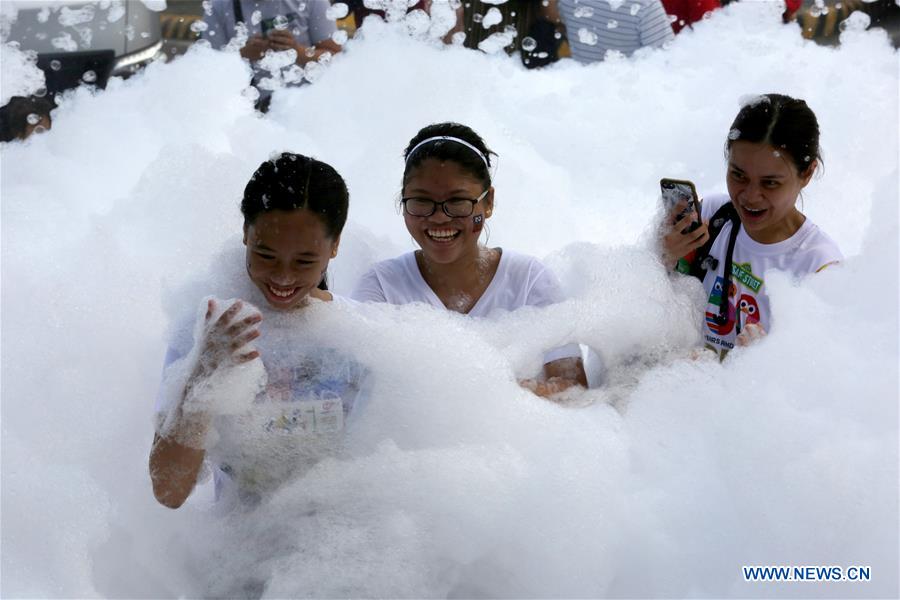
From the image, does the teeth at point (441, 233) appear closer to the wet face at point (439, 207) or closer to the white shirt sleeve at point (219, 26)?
the wet face at point (439, 207)

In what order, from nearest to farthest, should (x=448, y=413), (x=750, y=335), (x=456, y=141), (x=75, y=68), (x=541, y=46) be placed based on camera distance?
(x=448, y=413)
(x=750, y=335)
(x=456, y=141)
(x=75, y=68)
(x=541, y=46)

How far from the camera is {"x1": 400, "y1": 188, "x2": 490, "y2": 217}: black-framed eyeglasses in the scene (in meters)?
2.05

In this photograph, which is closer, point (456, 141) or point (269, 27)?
point (456, 141)

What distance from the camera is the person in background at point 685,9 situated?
11.1 feet

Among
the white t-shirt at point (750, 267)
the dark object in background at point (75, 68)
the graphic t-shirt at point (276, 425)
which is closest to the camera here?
the graphic t-shirt at point (276, 425)

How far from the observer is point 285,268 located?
66.9 inches

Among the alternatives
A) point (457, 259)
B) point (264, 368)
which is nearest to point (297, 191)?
point (264, 368)

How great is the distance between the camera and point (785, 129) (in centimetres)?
204

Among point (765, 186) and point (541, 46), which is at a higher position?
point (765, 186)

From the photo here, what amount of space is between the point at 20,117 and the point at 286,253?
5.36 feet

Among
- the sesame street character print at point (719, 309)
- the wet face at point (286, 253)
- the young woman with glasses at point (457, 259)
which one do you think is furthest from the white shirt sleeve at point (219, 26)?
the sesame street character print at point (719, 309)

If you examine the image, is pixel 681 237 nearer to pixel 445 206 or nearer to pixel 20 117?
pixel 445 206

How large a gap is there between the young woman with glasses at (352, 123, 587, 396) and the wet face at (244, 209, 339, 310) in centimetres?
38

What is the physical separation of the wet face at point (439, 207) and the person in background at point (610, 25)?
1.41 meters
